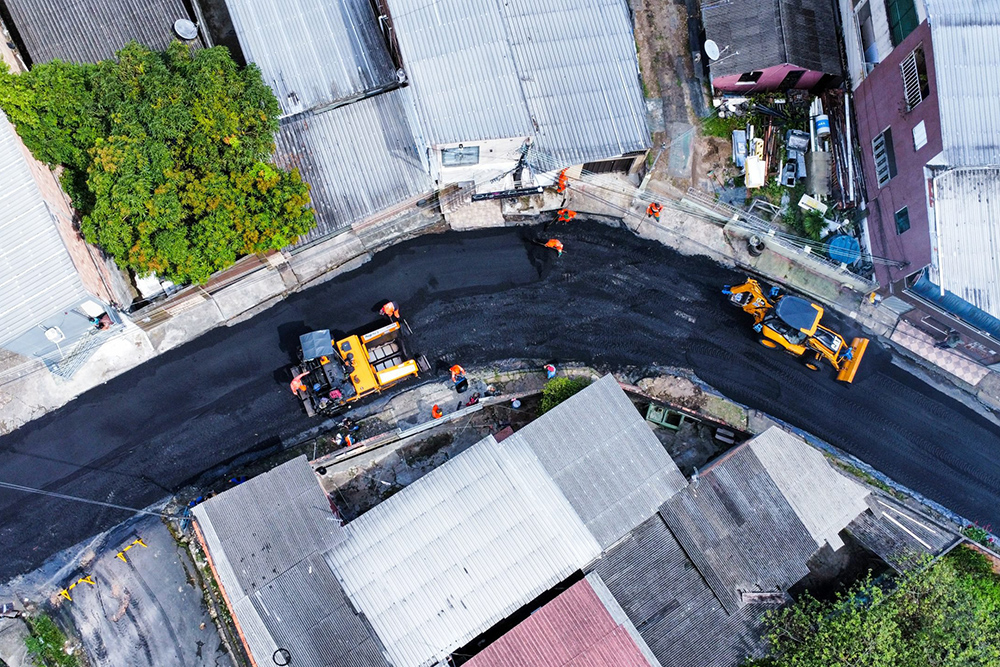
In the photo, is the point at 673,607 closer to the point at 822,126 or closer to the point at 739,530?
the point at 739,530

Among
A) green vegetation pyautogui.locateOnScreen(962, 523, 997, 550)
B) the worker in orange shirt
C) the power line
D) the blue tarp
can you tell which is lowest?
green vegetation pyautogui.locateOnScreen(962, 523, 997, 550)

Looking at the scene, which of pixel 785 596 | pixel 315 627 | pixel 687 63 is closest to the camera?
pixel 315 627

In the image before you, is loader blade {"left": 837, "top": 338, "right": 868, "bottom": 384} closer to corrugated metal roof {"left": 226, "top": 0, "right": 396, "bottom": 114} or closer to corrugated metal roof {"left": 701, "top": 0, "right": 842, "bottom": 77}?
corrugated metal roof {"left": 701, "top": 0, "right": 842, "bottom": 77}

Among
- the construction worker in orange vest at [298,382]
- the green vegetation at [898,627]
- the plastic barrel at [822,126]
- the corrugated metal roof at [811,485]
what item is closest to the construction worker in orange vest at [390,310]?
the construction worker in orange vest at [298,382]

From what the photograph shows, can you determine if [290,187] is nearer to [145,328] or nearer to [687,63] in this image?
[145,328]

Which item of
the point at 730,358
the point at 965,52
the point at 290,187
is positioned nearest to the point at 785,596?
the point at 730,358

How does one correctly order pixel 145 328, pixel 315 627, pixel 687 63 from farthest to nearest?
pixel 687 63 → pixel 145 328 → pixel 315 627

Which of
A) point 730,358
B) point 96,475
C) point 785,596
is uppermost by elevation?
point 96,475

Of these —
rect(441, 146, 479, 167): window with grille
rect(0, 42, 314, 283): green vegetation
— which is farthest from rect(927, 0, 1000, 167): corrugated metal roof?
rect(0, 42, 314, 283): green vegetation

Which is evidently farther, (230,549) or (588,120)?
(588,120)
